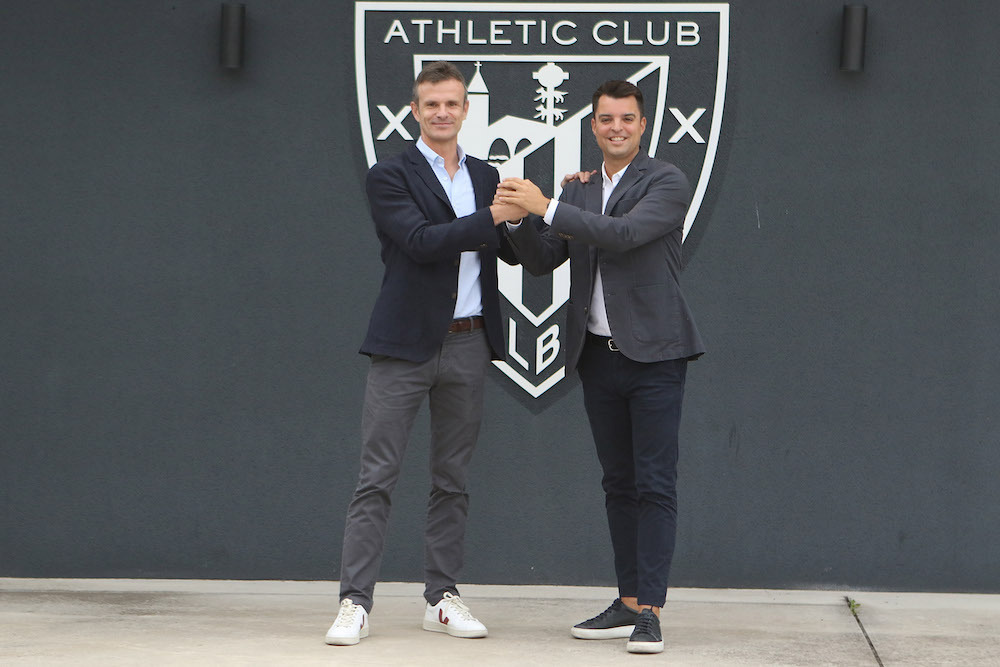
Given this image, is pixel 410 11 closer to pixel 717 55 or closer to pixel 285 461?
pixel 717 55

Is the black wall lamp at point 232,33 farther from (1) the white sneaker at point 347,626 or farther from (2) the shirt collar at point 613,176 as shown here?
(1) the white sneaker at point 347,626

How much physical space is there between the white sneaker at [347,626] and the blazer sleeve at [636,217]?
1.22 metres

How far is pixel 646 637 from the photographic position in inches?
137

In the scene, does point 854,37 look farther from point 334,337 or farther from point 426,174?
point 334,337

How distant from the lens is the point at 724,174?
4410 millimetres

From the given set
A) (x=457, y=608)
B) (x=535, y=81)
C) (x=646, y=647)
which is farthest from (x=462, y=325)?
(x=535, y=81)

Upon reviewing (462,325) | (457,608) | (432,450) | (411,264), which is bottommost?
(457,608)

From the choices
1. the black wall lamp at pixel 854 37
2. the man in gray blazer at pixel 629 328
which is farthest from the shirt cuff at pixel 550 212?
the black wall lamp at pixel 854 37

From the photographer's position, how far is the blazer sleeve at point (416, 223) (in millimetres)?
3484

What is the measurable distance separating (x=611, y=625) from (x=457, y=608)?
0.46 metres

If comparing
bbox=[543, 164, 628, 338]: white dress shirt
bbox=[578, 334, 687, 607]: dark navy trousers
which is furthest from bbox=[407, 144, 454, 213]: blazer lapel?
bbox=[578, 334, 687, 607]: dark navy trousers

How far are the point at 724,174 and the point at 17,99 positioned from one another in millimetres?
2570

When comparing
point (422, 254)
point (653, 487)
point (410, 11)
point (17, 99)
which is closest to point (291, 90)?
point (410, 11)

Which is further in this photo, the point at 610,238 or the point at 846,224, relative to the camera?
the point at 846,224
